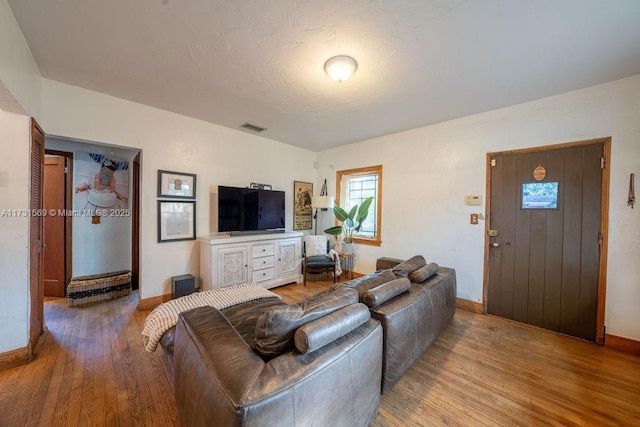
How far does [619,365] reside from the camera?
2.11 metres

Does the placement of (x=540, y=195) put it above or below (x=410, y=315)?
above

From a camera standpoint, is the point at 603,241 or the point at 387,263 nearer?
the point at 603,241

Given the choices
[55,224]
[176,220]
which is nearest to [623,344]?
[176,220]

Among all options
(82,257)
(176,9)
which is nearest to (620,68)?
(176,9)

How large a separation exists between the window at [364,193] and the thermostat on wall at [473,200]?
1338 mm

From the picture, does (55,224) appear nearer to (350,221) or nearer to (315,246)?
(315,246)

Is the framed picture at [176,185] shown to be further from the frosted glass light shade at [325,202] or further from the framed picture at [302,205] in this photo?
the frosted glass light shade at [325,202]

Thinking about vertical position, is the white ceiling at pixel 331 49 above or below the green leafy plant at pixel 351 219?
above

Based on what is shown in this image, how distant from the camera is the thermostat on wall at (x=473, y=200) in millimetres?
3197

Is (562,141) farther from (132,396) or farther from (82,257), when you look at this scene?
(82,257)

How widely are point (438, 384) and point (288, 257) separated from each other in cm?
282

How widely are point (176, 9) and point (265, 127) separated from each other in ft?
7.26

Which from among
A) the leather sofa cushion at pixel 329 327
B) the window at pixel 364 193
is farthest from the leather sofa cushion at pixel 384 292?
the window at pixel 364 193

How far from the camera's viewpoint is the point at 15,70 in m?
1.77
